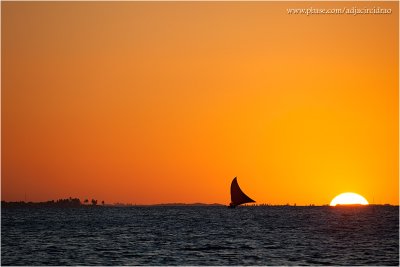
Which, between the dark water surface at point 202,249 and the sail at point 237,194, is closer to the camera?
the dark water surface at point 202,249

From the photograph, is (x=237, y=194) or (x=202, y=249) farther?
(x=237, y=194)

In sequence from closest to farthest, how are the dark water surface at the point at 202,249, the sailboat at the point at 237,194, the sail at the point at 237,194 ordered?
the dark water surface at the point at 202,249 < the sailboat at the point at 237,194 < the sail at the point at 237,194

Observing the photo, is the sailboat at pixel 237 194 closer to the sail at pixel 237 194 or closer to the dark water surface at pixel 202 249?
the sail at pixel 237 194

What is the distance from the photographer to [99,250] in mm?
63438

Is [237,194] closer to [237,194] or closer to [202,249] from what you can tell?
[237,194]

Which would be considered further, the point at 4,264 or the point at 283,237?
the point at 283,237

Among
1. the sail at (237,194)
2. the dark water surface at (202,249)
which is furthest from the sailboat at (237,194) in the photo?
the dark water surface at (202,249)

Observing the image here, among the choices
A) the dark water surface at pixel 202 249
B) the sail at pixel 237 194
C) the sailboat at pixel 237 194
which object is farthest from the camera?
the sail at pixel 237 194

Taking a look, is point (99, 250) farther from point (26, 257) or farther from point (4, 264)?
point (4, 264)

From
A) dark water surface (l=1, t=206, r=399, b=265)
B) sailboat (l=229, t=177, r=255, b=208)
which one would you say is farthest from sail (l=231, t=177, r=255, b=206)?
dark water surface (l=1, t=206, r=399, b=265)

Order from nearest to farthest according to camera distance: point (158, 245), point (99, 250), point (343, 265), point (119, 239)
→ point (343, 265) < point (99, 250) < point (158, 245) < point (119, 239)

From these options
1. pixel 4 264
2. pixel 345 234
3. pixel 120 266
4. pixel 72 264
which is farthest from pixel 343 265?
pixel 345 234

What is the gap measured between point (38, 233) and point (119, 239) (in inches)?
655

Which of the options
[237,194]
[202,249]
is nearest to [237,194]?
[237,194]
